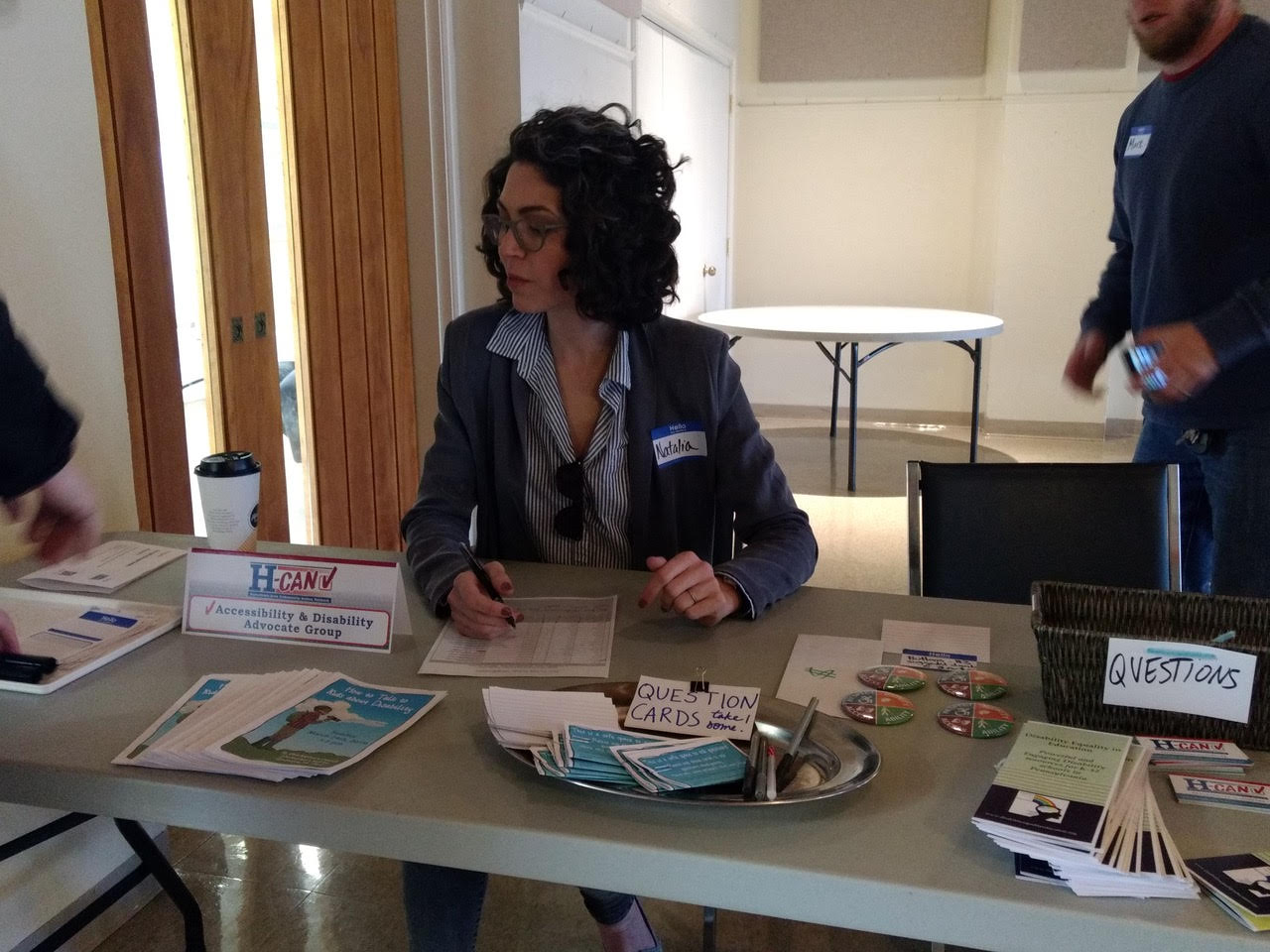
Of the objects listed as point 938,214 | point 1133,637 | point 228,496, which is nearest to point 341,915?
point 228,496

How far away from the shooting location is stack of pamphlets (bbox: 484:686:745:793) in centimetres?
89

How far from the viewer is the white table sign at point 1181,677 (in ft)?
3.14

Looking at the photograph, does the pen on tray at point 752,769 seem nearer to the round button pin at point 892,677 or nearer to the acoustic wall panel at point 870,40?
the round button pin at point 892,677

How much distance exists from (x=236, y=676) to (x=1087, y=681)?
32.7 inches

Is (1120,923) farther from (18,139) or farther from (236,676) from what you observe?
(18,139)

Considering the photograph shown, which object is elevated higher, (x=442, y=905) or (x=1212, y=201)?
(x=1212, y=201)

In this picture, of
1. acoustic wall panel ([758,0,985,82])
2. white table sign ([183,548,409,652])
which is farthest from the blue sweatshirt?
acoustic wall panel ([758,0,985,82])

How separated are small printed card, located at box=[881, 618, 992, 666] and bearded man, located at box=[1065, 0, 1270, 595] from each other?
0.68 meters

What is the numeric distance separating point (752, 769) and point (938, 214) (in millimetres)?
5951

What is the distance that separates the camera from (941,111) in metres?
6.21

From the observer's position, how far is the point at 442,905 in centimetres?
129

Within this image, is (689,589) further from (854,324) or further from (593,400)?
(854,324)

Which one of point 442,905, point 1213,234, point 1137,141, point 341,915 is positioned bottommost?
point 341,915

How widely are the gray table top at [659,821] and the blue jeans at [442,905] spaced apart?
0.29 meters
